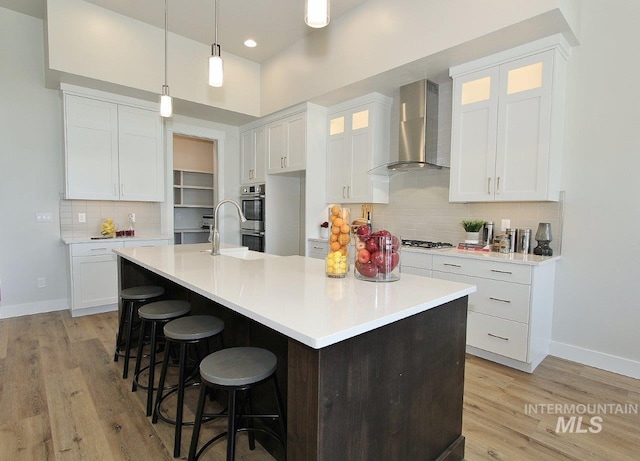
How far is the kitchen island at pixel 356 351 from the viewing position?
42.9 inches

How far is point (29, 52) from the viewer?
399cm

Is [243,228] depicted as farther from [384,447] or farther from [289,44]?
[384,447]

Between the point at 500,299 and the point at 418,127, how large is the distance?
1921 millimetres

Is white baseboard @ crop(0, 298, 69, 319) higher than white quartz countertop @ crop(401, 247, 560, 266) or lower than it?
lower

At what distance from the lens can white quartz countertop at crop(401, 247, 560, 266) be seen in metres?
2.67

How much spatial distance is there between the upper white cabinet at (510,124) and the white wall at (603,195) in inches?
6.2

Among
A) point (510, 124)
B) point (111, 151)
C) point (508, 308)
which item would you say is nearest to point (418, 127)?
point (510, 124)

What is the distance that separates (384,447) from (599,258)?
261 cm

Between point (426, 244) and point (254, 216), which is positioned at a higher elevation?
point (254, 216)

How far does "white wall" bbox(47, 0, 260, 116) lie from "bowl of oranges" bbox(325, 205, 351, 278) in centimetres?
349

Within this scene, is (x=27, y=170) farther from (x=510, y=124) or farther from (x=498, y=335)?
(x=498, y=335)

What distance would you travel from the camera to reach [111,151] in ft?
13.9

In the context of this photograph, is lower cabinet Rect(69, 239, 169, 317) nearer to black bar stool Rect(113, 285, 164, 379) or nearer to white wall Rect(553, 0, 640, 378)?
black bar stool Rect(113, 285, 164, 379)

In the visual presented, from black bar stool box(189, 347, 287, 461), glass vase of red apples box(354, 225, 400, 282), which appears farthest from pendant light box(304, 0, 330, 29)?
black bar stool box(189, 347, 287, 461)
